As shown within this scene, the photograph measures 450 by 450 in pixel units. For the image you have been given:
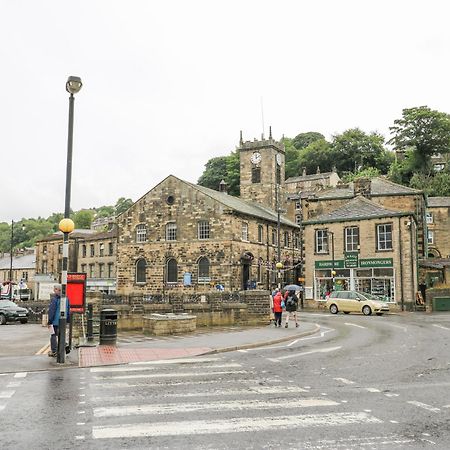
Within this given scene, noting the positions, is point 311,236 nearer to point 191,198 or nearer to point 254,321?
point 191,198

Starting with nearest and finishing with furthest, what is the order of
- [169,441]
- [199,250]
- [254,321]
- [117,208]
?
[169,441]
[254,321]
[199,250]
[117,208]

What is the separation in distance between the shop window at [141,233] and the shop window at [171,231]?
254 cm

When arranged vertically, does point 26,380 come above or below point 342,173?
below

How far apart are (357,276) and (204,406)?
34.2m

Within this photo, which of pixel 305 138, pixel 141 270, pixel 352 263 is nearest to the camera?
pixel 352 263

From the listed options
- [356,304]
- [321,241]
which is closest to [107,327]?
[356,304]

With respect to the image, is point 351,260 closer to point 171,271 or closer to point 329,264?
point 329,264

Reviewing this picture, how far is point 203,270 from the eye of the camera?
47.1m

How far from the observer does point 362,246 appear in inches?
1591

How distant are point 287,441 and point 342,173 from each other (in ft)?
321

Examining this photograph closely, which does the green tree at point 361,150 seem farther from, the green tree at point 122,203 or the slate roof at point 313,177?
the green tree at point 122,203

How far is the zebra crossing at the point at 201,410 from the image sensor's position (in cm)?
667

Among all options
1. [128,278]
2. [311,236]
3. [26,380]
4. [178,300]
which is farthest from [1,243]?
[26,380]

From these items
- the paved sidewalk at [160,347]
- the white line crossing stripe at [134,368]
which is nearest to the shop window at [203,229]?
the paved sidewalk at [160,347]
